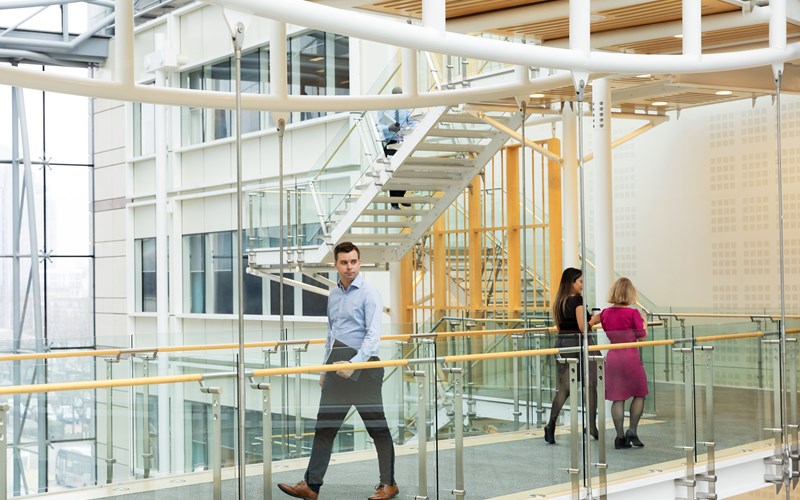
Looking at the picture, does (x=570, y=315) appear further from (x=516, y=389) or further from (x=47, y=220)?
(x=47, y=220)

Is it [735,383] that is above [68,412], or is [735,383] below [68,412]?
below

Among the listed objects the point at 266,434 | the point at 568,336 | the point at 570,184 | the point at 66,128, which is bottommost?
the point at 266,434

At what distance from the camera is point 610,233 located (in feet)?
A: 43.2

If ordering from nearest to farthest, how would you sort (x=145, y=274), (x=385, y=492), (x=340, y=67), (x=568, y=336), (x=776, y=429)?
(x=385, y=492)
(x=568, y=336)
(x=776, y=429)
(x=340, y=67)
(x=145, y=274)

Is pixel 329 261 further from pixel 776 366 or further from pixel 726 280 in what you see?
pixel 776 366

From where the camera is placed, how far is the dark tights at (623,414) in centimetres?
850

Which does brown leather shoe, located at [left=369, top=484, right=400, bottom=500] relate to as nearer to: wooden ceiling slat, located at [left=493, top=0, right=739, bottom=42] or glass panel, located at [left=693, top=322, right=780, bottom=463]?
glass panel, located at [left=693, top=322, right=780, bottom=463]

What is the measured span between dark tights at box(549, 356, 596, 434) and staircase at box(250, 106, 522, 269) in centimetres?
557

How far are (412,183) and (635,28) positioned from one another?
4574 mm

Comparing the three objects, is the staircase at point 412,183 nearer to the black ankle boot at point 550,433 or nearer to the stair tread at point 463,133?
the stair tread at point 463,133

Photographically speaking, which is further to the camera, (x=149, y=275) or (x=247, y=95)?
(x=149, y=275)

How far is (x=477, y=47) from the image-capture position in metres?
6.79

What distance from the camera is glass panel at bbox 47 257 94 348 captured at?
86.4 feet

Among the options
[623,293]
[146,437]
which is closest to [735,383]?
[623,293]
